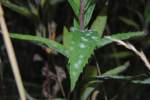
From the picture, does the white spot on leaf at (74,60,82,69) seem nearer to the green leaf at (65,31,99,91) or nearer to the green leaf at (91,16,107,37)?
the green leaf at (65,31,99,91)

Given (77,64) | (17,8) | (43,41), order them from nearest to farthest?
(77,64) < (43,41) < (17,8)

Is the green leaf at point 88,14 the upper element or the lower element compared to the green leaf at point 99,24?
upper

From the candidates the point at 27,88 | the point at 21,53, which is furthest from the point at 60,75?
the point at 21,53

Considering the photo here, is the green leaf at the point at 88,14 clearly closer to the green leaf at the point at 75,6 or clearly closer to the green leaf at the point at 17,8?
the green leaf at the point at 75,6

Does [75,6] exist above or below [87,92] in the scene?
above

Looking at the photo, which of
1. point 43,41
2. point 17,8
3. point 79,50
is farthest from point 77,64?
point 17,8

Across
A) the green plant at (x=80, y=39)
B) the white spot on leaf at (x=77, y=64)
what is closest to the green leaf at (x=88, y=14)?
the green plant at (x=80, y=39)

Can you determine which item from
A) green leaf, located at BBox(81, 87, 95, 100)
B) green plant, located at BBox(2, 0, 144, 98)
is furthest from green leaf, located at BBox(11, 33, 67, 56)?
green leaf, located at BBox(81, 87, 95, 100)

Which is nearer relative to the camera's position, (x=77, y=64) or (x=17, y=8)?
(x=77, y=64)

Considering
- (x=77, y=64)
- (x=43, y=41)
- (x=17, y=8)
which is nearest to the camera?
(x=77, y=64)

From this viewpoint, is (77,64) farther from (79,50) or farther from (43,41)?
(43,41)
